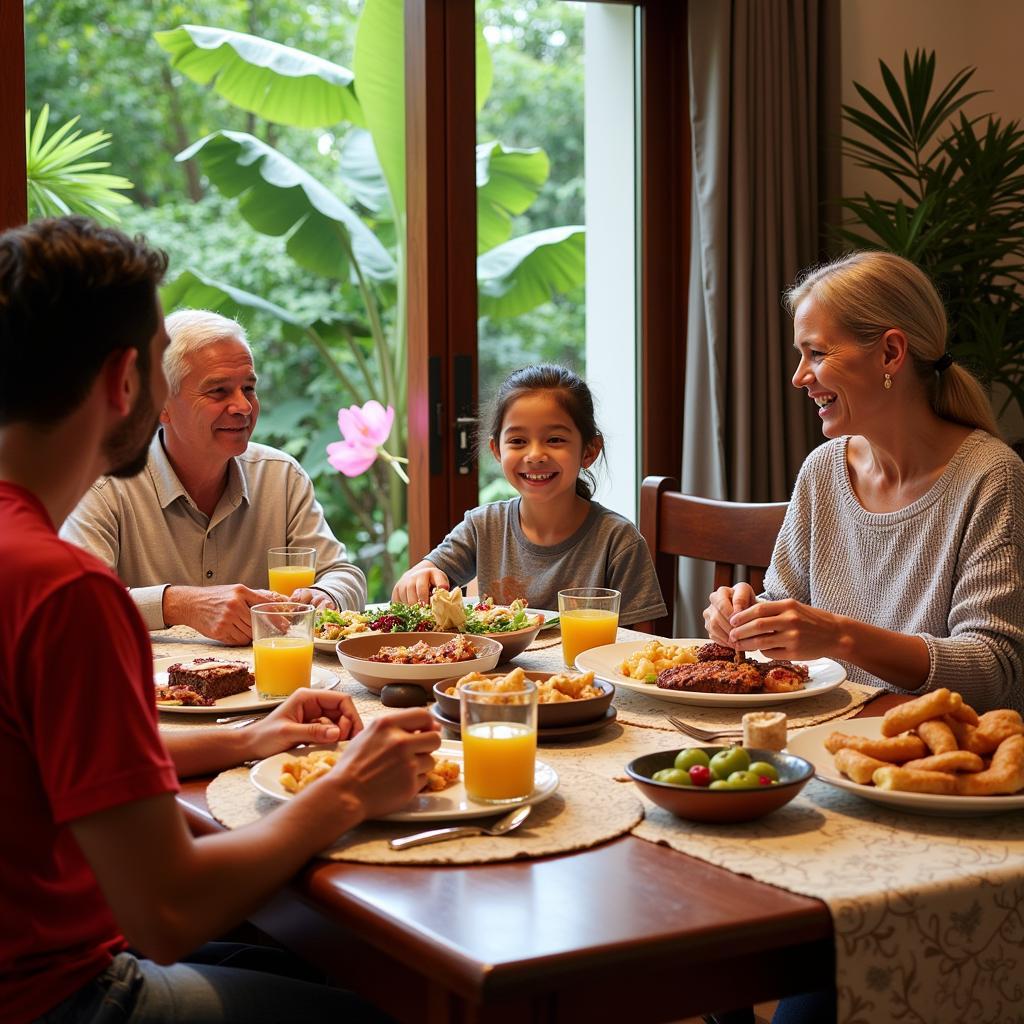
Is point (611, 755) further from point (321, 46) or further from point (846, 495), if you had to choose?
point (321, 46)

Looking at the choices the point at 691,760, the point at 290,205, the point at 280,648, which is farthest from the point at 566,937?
the point at 290,205

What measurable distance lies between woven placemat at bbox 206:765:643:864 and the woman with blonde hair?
19.7 inches

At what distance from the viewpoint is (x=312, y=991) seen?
1331mm

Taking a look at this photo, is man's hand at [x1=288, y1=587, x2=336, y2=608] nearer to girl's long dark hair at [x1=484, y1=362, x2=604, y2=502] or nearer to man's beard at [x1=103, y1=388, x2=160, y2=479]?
girl's long dark hair at [x1=484, y1=362, x2=604, y2=502]

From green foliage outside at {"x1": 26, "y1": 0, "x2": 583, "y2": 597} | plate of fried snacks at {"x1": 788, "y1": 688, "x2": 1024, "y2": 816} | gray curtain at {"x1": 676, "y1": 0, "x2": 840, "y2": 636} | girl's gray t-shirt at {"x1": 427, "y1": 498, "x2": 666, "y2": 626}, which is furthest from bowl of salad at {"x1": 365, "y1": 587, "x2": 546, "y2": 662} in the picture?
green foliage outside at {"x1": 26, "y1": 0, "x2": 583, "y2": 597}

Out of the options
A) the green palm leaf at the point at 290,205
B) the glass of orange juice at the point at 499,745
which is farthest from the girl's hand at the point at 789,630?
the green palm leaf at the point at 290,205

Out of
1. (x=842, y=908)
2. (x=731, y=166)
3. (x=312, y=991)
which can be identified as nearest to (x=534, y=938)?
(x=842, y=908)

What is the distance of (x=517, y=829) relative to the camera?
1240 millimetres

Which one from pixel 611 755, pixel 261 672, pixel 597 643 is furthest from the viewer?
pixel 597 643

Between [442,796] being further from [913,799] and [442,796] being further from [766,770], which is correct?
[913,799]

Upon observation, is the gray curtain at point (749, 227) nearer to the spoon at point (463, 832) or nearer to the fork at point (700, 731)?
the fork at point (700, 731)

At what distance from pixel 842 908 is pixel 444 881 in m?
0.34

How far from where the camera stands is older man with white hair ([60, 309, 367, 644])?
2.49 meters

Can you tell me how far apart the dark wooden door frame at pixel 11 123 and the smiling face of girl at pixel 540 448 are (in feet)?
4.39
